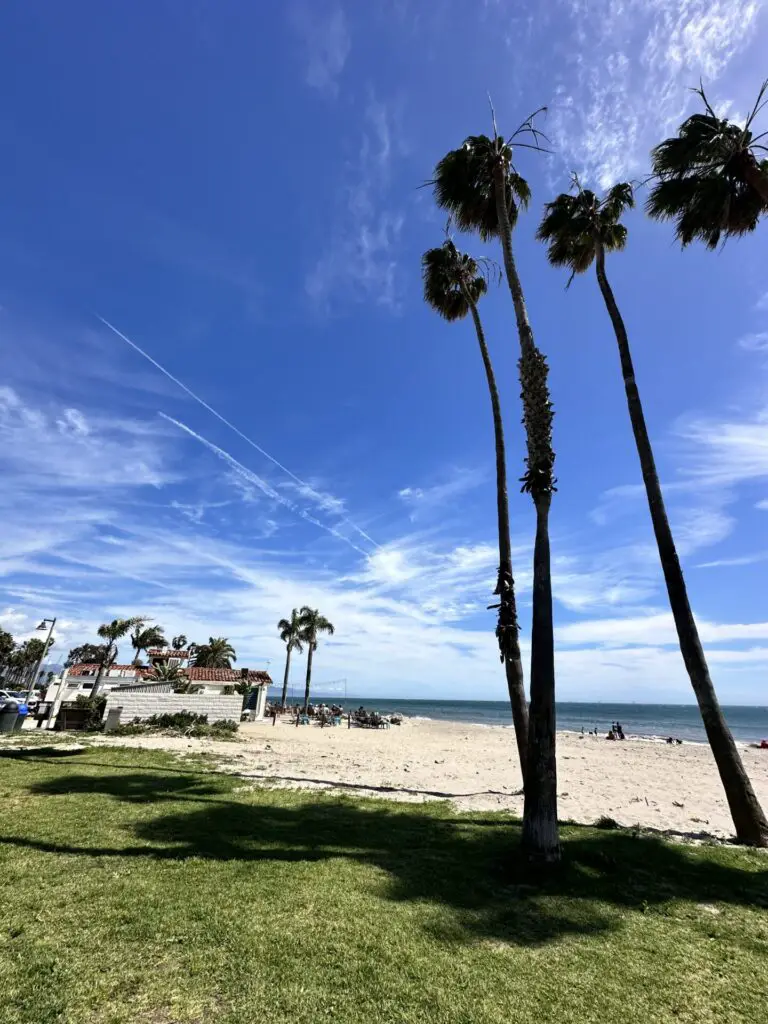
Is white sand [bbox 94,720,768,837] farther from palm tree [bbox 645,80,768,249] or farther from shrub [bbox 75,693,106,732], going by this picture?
palm tree [bbox 645,80,768,249]

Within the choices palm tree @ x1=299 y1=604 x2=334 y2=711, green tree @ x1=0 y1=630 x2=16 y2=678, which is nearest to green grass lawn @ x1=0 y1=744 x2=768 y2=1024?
palm tree @ x1=299 y1=604 x2=334 y2=711

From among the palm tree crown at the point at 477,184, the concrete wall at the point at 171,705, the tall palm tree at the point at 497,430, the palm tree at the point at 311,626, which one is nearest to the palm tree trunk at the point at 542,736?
the tall palm tree at the point at 497,430

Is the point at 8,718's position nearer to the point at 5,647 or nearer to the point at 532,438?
the point at 532,438

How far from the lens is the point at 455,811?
33.2 ft

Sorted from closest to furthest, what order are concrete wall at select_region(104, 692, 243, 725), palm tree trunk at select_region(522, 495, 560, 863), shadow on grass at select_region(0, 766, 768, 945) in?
1. shadow on grass at select_region(0, 766, 768, 945)
2. palm tree trunk at select_region(522, 495, 560, 863)
3. concrete wall at select_region(104, 692, 243, 725)

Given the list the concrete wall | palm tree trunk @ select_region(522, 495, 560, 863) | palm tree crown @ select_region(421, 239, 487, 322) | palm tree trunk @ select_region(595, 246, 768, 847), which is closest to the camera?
palm tree trunk @ select_region(522, 495, 560, 863)

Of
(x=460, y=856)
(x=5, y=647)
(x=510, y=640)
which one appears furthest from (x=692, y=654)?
(x=5, y=647)

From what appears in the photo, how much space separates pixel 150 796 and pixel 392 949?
24.3 feet

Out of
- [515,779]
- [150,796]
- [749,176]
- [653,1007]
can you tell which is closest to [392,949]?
[653,1007]

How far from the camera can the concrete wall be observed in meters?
22.7

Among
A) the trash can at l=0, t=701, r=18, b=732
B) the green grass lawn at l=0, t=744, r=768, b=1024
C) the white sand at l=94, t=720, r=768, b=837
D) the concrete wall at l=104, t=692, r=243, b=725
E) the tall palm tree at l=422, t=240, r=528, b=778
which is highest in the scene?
the tall palm tree at l=422, t=240, r=528, b=778

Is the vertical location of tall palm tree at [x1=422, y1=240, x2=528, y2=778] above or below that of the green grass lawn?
above

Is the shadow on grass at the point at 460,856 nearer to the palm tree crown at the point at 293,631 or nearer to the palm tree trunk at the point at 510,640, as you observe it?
the palm tree trunk at the point at 510,640

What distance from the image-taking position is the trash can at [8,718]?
1825 centimetres
